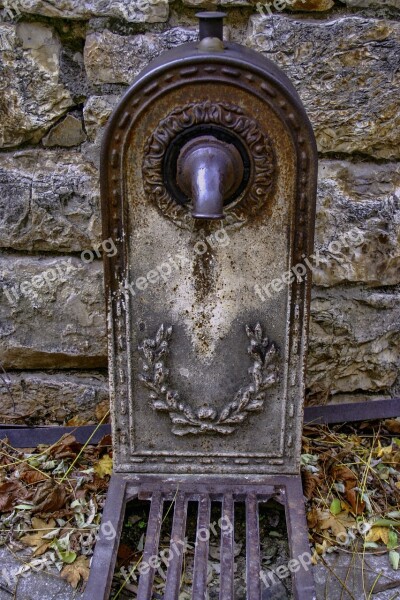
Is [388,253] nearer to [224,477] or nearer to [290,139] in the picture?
[290,139]

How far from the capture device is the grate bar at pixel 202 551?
50.3 inches

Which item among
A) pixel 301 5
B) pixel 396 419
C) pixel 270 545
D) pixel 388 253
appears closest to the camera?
pixel 270 545

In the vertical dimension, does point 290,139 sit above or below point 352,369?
above

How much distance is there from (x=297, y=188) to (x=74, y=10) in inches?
30.2

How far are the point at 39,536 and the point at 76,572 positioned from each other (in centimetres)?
16

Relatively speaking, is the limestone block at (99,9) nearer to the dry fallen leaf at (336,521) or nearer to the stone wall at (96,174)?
the stone wall at (96,174)

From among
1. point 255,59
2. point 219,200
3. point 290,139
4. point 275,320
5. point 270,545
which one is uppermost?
point 255,59

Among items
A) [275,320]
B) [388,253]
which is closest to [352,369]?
[388,253]

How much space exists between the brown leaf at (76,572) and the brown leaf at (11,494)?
0.87ft

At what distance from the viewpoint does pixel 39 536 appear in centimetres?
159

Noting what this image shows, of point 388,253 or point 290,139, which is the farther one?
point 388,253

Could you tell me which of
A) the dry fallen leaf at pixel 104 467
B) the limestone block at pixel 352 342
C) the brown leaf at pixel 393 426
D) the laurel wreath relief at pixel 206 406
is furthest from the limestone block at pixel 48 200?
the brown leaf at pixel 393 426

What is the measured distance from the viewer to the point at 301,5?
1681 millimetres

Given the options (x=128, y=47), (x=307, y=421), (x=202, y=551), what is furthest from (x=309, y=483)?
(x=128, y=47)
